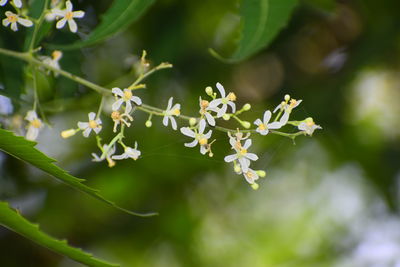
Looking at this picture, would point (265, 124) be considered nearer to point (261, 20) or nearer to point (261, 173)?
point (261, 173)

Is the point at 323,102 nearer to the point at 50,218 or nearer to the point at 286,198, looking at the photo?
the point at 286,198

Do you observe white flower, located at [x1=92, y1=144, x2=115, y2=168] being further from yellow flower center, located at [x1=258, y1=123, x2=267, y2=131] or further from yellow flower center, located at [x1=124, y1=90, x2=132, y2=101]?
yellow flower center, located at [x1=258, y1=123, x2=267, y2=131]

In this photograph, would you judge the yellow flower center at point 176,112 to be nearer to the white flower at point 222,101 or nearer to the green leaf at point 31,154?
the white flower at point 222,101

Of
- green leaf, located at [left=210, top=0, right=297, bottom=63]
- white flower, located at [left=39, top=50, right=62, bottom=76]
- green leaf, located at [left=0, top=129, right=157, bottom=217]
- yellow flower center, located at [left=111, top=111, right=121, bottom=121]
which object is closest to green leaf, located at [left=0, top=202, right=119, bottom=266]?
green leaf, located at [left=0, top=129, right=157, bottom=217]

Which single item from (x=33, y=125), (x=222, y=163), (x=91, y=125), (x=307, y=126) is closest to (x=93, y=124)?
(x=91, y=125)

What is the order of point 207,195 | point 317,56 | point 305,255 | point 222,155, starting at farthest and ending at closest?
1. point 305,255
2. point 207,195
3. point 317,56
4. point 222,155

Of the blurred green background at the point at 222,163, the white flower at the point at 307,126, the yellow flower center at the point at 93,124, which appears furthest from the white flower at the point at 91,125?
the blurred green background at the point at 222,163

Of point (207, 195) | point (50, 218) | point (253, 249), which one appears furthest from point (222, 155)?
point (253, 249)
